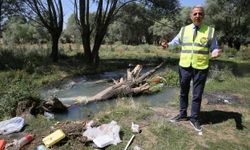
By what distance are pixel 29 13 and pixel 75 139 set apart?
55.1 ft

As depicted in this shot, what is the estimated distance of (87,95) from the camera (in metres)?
12.7

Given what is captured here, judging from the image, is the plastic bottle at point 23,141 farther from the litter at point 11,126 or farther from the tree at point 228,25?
the tree at point 228,25

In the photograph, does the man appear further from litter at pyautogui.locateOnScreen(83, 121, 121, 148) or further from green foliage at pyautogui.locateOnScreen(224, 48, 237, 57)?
green foliage at pyautogui.locateOnScreen(224, 48, 237, 57)

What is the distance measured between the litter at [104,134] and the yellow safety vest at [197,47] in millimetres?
1850

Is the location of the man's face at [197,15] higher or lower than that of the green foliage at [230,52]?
higher

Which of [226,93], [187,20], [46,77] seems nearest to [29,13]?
[46,77]

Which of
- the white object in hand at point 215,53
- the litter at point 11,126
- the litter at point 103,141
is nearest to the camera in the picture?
the litter at point 103,141

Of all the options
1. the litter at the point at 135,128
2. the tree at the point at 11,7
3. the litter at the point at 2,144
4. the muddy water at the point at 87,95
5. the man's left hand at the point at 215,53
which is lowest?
the muddy water at the point at 87,95

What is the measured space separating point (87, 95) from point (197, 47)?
22.7ft

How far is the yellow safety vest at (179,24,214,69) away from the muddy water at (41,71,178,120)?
3130 mm

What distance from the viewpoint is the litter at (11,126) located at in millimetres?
6762

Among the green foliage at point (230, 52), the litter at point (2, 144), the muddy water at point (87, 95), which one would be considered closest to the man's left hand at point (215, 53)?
the muddy water at point (87, 95)

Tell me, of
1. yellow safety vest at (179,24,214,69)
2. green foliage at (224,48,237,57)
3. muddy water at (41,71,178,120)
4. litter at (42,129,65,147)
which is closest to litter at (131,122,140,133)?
litter at (42,129,65,147)

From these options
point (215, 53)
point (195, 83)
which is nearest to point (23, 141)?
point (195, 83)
